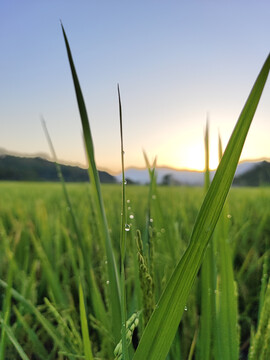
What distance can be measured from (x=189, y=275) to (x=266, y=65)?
16 cm

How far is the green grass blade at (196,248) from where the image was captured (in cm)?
24

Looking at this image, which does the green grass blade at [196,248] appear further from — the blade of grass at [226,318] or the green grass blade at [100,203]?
the blade of grass at [226,318]

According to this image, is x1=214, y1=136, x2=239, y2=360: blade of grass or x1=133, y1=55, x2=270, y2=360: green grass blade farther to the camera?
x1=214, y1=136, x2=239, y2=360: blade of grass

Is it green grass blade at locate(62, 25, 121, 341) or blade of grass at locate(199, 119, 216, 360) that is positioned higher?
green grass blade at locate(62, 25, 121, 341)

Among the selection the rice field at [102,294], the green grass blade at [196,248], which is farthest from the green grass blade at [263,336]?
the green grass blade at [196,248]

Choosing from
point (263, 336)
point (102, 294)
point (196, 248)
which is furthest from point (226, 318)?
point (102, 294)

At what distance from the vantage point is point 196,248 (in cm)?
26

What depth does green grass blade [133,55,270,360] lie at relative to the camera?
24 cm

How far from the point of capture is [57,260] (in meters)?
0.97

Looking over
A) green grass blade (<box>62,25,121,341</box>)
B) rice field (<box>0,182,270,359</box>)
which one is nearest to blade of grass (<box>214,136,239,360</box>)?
rice field (<box>0,182,270,359</box>)

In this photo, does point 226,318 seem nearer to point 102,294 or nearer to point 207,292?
point 207,292

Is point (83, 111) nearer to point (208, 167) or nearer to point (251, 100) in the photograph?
point (251, 100)

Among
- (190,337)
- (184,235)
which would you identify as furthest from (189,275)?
(184,235)

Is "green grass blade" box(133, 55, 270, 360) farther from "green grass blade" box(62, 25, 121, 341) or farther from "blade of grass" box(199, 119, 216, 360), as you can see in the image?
"blade of grass" box(199, 119, 216, 360)
